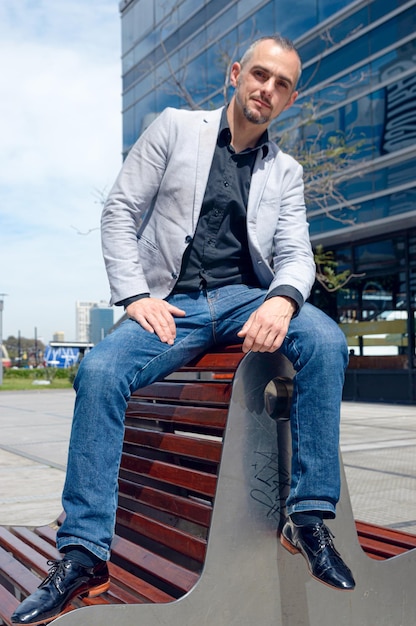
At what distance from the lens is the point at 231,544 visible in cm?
210

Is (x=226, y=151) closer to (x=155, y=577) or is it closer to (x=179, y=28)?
(x=155, y=577)

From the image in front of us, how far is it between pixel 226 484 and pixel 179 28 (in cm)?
2010

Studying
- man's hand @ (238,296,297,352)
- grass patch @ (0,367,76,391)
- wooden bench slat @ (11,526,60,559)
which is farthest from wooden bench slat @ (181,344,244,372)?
grass patch @ (0,367,76,391)

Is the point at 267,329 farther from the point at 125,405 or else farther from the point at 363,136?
the point at 363,136

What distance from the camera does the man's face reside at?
253 centimetres

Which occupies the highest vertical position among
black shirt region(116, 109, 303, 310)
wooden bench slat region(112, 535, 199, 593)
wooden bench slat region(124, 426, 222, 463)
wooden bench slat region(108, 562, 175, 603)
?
black shirt region(116, 109, 303, 310)

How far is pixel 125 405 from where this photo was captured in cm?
212

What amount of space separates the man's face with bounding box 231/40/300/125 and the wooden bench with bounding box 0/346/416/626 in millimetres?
908

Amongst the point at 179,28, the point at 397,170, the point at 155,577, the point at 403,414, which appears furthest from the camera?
the point at 179,28

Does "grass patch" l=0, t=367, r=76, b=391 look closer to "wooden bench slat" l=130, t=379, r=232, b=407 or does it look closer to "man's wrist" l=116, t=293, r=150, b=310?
"wooden bench slat" l=130, t=379, r=232, b=407

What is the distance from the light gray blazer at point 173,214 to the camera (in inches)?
96.5

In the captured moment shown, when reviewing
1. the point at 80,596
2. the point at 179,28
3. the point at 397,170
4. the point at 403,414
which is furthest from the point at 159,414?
the point at 179,28

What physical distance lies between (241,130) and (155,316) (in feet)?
2.77

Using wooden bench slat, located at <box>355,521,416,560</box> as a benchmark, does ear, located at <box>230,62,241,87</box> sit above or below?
above
